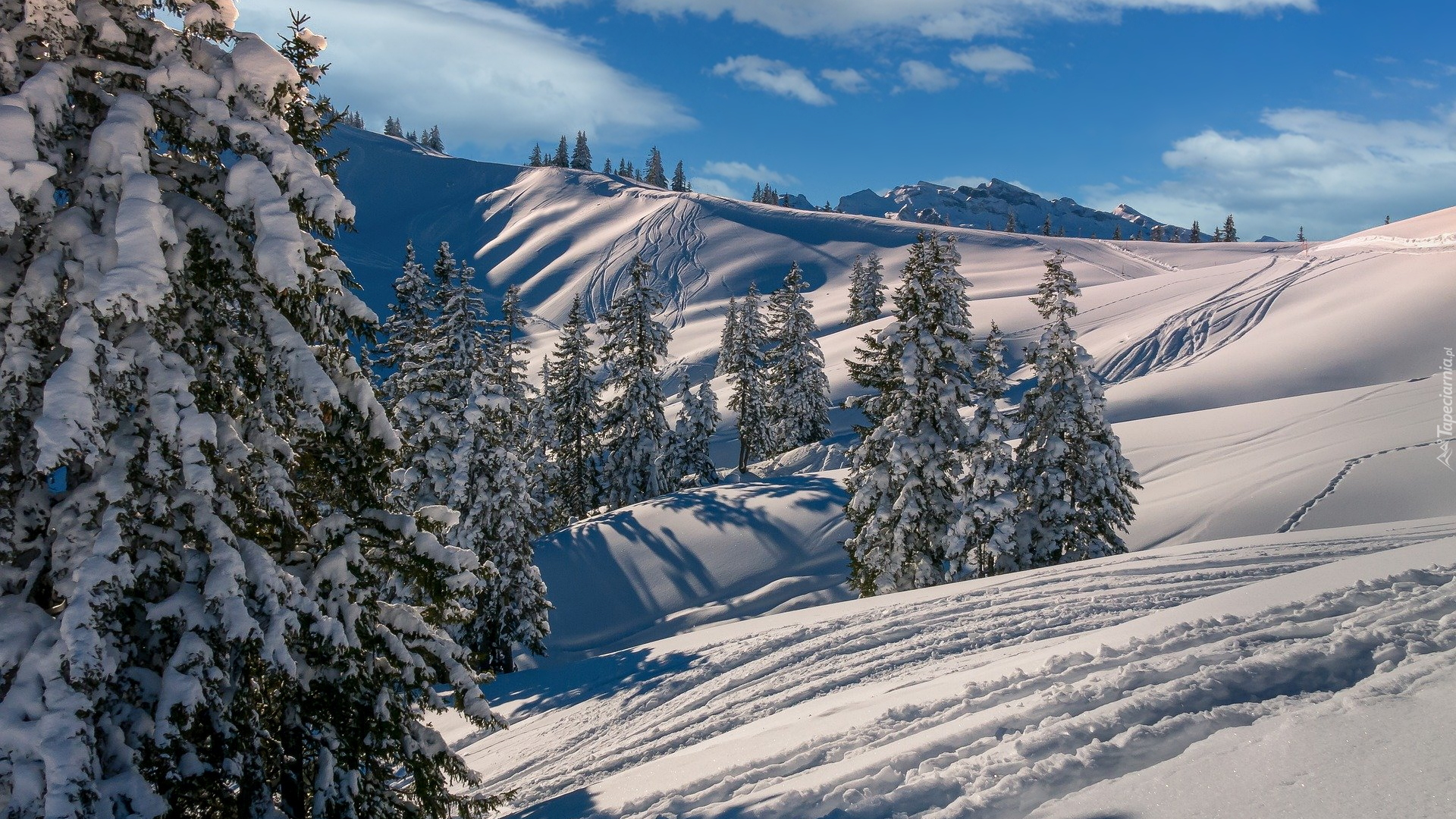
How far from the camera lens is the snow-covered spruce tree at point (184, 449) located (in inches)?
182

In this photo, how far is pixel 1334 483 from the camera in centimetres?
2231

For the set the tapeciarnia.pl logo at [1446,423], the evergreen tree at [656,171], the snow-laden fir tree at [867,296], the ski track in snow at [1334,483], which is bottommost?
the ski track in snow at [1334,483]

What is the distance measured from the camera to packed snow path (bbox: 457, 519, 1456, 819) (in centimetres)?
511

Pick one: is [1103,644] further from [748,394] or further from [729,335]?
[729,335]

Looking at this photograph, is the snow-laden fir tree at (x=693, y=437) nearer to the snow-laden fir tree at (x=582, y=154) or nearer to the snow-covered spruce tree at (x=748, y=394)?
the snow-covered spruce tree at (x=748, y=394)

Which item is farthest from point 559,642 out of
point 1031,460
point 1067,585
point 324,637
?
point 324,637

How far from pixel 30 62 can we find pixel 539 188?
18399 cm

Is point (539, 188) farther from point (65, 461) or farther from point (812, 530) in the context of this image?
point (65, 461)

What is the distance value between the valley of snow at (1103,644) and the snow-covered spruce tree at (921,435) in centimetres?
519

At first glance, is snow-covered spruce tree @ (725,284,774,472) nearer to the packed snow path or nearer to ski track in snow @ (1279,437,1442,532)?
ski track in snow @ (1279,437,1442,532)

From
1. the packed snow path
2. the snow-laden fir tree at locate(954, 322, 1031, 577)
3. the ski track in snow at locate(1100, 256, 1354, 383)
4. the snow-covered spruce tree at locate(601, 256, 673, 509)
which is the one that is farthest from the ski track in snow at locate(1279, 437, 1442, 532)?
the snow-covered spruce tree at locate(601, 256, 673, 509)

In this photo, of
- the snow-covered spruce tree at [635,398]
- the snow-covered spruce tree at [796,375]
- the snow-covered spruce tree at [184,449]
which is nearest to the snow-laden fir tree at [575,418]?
the snow-covered spruce tree at [635,398]

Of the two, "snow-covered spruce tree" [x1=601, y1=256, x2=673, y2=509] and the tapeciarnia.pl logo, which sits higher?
"snow-covered spruce tree" [x1=601, y1=256, x2=673, y2=509]

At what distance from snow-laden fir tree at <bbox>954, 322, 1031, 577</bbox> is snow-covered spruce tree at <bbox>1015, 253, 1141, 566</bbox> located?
Result: 867mm
